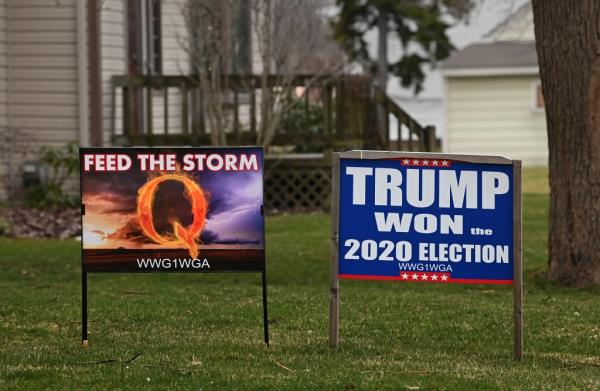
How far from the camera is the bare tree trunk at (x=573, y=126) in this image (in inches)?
454

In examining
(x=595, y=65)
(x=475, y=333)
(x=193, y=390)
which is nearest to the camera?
(x=193, y=390)

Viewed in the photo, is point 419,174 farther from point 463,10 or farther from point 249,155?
point 463,10

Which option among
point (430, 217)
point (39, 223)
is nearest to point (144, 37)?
point (39, 223)

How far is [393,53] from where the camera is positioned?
123 feet

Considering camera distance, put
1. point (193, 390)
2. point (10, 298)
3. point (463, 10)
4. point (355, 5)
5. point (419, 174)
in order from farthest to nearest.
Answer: point (355, 5) < point (463, 10) < point (10, 298) < point (419, 174) < point (193, 390)

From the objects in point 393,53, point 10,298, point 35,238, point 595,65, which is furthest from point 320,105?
point 393,53

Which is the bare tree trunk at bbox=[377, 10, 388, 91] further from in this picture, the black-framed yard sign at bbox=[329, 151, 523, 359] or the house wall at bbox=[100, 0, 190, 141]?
the black-framed yard sign at bbox=[329, 151, 523, 359]

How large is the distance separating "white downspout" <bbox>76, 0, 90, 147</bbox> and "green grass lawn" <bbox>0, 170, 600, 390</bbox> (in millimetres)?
5224

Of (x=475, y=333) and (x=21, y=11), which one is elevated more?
(x=21, y=11)

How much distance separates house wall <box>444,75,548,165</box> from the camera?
33.5 metres

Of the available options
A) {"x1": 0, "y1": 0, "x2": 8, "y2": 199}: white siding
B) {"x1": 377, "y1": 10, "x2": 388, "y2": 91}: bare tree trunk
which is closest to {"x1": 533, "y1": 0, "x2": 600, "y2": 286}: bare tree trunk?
{"x1": 0, "y1": 0, "x2": 8, "y2": 199}: white siding

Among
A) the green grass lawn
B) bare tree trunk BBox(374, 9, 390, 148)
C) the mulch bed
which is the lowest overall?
the green grass lawn

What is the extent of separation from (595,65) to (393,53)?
86.2ft

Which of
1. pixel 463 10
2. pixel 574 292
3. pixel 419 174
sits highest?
pixel 463 10
